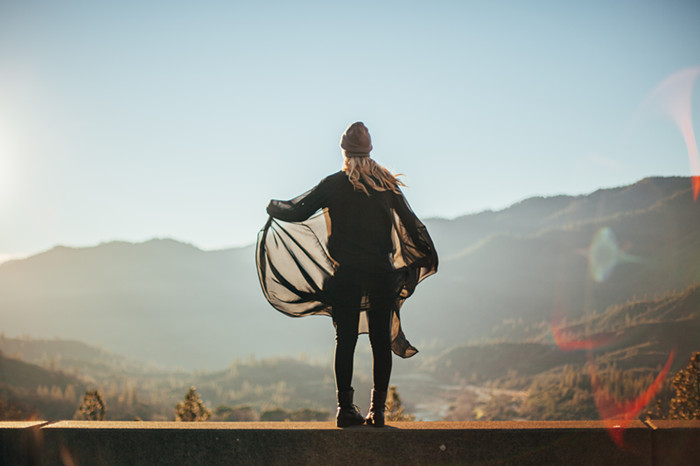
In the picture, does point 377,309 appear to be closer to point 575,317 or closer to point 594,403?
point 594,403

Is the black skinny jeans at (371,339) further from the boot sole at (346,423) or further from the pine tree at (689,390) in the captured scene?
the pine tree at (689,390)

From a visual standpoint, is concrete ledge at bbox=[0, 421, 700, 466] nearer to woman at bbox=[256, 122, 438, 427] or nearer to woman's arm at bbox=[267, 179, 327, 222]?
woman at bbox=[256, 122, 438, 427]

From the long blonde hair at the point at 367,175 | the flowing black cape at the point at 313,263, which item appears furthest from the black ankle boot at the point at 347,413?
the long blonde hair at the point at 367,175

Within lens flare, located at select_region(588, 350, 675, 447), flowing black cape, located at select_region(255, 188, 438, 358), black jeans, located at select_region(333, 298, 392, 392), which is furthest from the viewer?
lens flare, located at select_region(588, 350, 675, 447)

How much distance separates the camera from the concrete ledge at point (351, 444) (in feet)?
10.4

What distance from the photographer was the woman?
3.74 metres

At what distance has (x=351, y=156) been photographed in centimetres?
387

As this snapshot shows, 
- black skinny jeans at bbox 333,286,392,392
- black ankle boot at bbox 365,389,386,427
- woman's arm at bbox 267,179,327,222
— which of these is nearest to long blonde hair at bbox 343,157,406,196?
woman's arm at bbox 267,179,327,222

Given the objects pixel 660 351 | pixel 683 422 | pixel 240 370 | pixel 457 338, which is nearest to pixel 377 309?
pixel 683 422

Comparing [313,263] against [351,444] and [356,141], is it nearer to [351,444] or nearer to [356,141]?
[356,141]

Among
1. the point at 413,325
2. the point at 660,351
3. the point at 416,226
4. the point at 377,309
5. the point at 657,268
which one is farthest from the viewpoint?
the point at 413,325

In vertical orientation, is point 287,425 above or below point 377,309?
below

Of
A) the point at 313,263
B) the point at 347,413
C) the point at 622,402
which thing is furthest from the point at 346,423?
the point at 622,402

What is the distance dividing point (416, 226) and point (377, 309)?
28.0 inches
